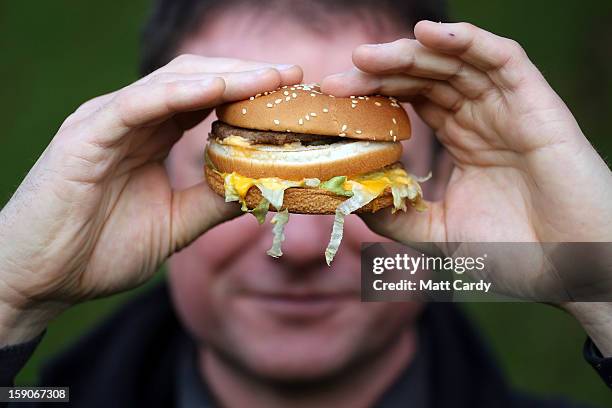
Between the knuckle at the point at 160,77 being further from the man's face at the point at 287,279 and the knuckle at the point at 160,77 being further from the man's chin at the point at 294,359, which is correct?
the man's chin at the point at 294,359

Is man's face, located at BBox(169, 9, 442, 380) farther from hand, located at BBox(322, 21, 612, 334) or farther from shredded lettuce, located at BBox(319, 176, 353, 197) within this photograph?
shredded lettuce, located at BBox(319, 176, 353, 197)

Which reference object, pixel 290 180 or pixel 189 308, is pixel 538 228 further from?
pixel 189 308

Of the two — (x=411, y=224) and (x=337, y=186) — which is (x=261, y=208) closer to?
(x=337, y=186)

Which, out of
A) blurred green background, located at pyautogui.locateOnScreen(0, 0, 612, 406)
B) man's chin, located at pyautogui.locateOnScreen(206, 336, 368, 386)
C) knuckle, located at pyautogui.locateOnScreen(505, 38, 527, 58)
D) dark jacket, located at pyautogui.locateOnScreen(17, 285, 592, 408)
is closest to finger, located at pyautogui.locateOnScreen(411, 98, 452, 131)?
knuckle, located at pyautogui.locateOnScreen(505, 38, 527, 58)

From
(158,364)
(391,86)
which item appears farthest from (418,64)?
(158,364)

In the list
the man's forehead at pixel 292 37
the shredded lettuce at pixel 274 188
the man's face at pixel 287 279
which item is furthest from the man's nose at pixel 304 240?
the shredded lettuce at pixel 274 188

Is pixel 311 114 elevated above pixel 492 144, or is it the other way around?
pixel 311 114

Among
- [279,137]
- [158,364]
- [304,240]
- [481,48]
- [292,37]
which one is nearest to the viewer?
[481,48]
